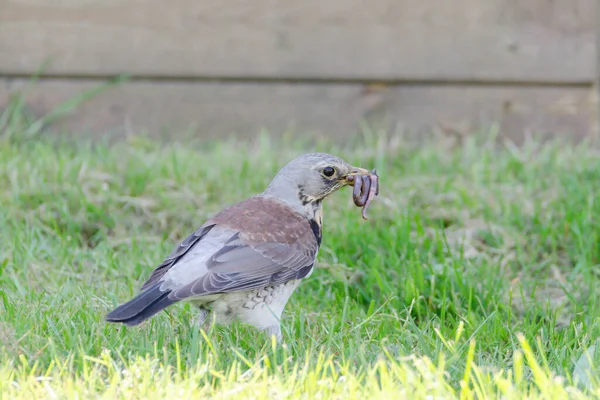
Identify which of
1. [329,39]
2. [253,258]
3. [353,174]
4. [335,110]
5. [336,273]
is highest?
[329,39]

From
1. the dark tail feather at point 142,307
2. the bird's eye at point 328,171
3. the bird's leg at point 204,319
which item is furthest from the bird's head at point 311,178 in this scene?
the dark tail feather at point 142,307

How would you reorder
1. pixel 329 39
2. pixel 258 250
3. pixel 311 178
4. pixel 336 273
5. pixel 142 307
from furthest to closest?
pixel 329 39, pixel 336 273, pixel 311 178, pixel 258 250, pixel 142 307

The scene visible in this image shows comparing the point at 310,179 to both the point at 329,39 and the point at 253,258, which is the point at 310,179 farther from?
the point at 329,39

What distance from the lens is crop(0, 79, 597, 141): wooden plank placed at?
5.74m

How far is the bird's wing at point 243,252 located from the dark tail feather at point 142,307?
0.11 ft

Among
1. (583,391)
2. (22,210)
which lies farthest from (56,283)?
(583,391)

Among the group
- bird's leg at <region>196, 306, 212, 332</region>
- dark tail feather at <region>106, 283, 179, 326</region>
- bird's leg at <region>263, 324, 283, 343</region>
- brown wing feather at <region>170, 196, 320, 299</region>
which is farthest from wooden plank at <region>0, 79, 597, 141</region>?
dark tail feather at <region>106, 283, 179, 326</region>

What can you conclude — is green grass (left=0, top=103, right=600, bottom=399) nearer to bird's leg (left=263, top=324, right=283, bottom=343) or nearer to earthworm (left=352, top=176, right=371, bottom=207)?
bird's leg (left=263, top=324, right=283, bottom=343)

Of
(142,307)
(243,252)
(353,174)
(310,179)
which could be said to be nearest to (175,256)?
(243,252)

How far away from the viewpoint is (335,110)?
19.1ft

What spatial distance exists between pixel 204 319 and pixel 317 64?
10.0ft

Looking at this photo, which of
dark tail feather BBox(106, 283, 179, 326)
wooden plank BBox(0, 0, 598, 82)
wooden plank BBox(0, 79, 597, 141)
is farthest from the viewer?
wooden plank BBox(0, 79, 597, 141)

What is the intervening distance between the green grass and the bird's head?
0.43 m

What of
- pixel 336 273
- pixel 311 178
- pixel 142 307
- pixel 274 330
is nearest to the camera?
pixel 142 307
